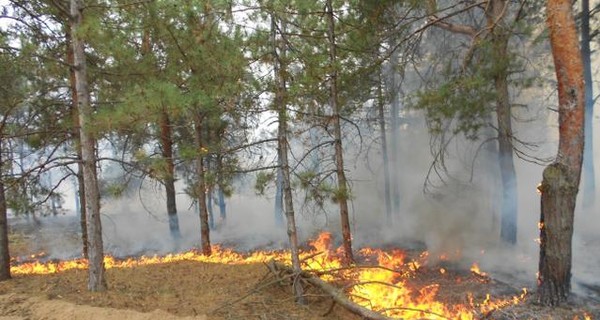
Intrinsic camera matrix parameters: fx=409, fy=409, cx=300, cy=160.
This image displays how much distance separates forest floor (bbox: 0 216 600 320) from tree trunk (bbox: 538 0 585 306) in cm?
73

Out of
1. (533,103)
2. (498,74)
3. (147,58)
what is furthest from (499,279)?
(533,103)

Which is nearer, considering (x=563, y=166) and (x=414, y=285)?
(x=563, y=166)

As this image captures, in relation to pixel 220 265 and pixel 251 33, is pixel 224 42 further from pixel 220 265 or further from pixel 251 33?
pixel 220 265

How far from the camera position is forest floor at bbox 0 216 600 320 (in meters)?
6.23

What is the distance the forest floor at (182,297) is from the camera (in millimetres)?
6230

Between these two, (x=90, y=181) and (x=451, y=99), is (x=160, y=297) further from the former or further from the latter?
(x=451, y=99)

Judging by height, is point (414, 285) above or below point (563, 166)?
below

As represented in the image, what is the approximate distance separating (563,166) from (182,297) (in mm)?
7257

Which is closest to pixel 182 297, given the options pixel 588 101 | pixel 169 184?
pixel 169 184

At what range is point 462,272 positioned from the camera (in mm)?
12133

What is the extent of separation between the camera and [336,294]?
699cm

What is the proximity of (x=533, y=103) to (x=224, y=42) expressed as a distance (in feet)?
85.0

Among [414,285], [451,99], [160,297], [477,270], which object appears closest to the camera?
[160,297]

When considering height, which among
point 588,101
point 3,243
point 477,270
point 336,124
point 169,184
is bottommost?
point 477,270
